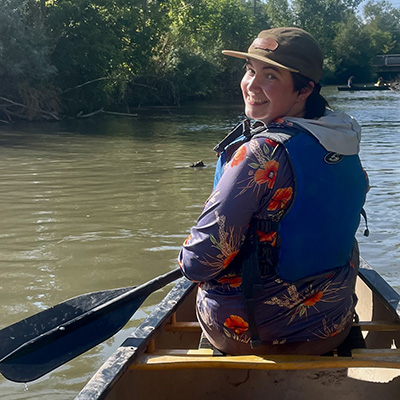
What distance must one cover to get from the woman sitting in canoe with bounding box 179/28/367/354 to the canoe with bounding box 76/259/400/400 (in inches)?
3.7

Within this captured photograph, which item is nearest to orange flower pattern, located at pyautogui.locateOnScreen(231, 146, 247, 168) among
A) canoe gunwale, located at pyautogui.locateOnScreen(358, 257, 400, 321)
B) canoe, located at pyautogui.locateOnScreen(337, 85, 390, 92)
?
canoe gunwale, located at pyautogui.locateOnScreen(358, 257, 400, 321)

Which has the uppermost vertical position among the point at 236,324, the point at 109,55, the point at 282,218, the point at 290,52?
the point at 109,55

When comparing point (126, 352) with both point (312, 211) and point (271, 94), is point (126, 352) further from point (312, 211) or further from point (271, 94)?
point (271, 94)

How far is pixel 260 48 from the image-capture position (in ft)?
7.44

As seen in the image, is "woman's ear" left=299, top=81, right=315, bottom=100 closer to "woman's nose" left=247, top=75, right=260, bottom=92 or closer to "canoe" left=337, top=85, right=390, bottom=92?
"woman's nose" left=247, top=75, right=260, bottom=92

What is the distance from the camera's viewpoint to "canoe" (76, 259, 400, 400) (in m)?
2.28

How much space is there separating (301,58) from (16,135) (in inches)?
586

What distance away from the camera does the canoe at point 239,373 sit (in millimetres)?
2277

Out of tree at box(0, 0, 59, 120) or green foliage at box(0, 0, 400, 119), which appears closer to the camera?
tree at box(0, 0, 59, 120)

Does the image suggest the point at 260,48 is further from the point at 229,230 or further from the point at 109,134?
the point at 109,134

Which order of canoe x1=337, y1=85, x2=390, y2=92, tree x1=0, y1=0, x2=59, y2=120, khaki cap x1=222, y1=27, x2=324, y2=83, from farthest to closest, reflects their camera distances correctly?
canoe x1=337, y1=85, x2=390, y2=92
tree x1=0, y1=0, x2=59, y2=120
khaki cap x1=222, y1=27, x2=324, y2=83

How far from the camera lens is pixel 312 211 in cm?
211

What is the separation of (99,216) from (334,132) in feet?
18.0

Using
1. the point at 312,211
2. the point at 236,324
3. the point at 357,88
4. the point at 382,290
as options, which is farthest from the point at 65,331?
the point at 357,88
